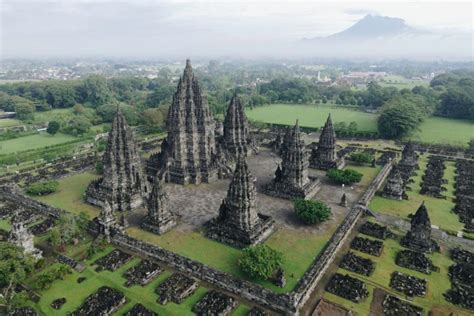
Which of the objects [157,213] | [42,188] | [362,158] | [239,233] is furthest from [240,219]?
[362,158]

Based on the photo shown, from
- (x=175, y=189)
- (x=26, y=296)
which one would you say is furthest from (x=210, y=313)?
(x=175, y=189)

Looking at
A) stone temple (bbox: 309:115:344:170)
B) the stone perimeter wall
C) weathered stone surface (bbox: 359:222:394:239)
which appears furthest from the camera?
stone temple (bbox: 309:115:344:170)

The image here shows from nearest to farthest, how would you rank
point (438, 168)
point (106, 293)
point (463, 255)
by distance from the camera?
point (106, 293), point (463, 255), point (438, 168)

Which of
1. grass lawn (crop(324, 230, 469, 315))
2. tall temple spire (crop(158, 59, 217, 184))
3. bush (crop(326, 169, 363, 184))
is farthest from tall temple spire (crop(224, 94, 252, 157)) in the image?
grass lawn (crop(324, 230, 469, 315))

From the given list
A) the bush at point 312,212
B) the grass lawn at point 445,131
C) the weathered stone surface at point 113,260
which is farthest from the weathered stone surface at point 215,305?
the grass lawn at point 445,131

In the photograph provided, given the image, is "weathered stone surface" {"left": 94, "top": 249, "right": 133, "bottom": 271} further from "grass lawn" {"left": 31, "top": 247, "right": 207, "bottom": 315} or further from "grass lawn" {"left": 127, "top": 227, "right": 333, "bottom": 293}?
"grass lawn" {"left": 127, "top": 227, "right": 333, "bottom": 293}

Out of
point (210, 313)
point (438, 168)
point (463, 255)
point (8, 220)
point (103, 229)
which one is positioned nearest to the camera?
point (210, 313)

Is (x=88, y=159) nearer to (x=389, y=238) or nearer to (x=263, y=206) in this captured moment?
(x=263, y=206)
